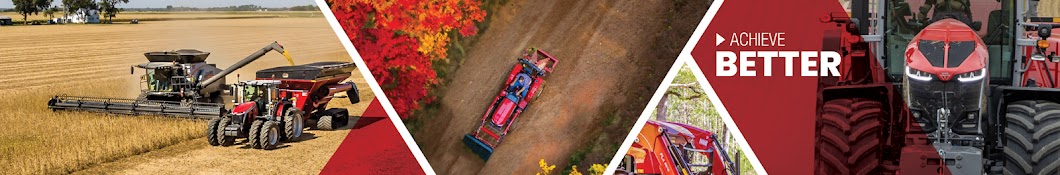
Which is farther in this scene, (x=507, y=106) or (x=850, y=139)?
(x=507, y=106)

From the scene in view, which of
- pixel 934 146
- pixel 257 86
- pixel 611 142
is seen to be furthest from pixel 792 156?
pixel 257 86

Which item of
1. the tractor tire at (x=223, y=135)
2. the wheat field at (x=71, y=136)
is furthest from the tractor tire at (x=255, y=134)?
the wheat field at (x=71, y=136)

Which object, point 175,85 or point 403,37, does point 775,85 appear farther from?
point 175,85

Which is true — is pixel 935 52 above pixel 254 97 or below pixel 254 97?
above

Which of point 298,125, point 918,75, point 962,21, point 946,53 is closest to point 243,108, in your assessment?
point 298,125

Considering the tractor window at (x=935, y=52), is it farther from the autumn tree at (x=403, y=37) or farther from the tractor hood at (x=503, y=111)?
the autumn tree at (x=403, y=37)

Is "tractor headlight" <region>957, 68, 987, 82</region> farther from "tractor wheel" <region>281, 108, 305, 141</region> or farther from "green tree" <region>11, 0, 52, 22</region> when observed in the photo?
"green tree" <region>11, 0, 52, 22</region>
